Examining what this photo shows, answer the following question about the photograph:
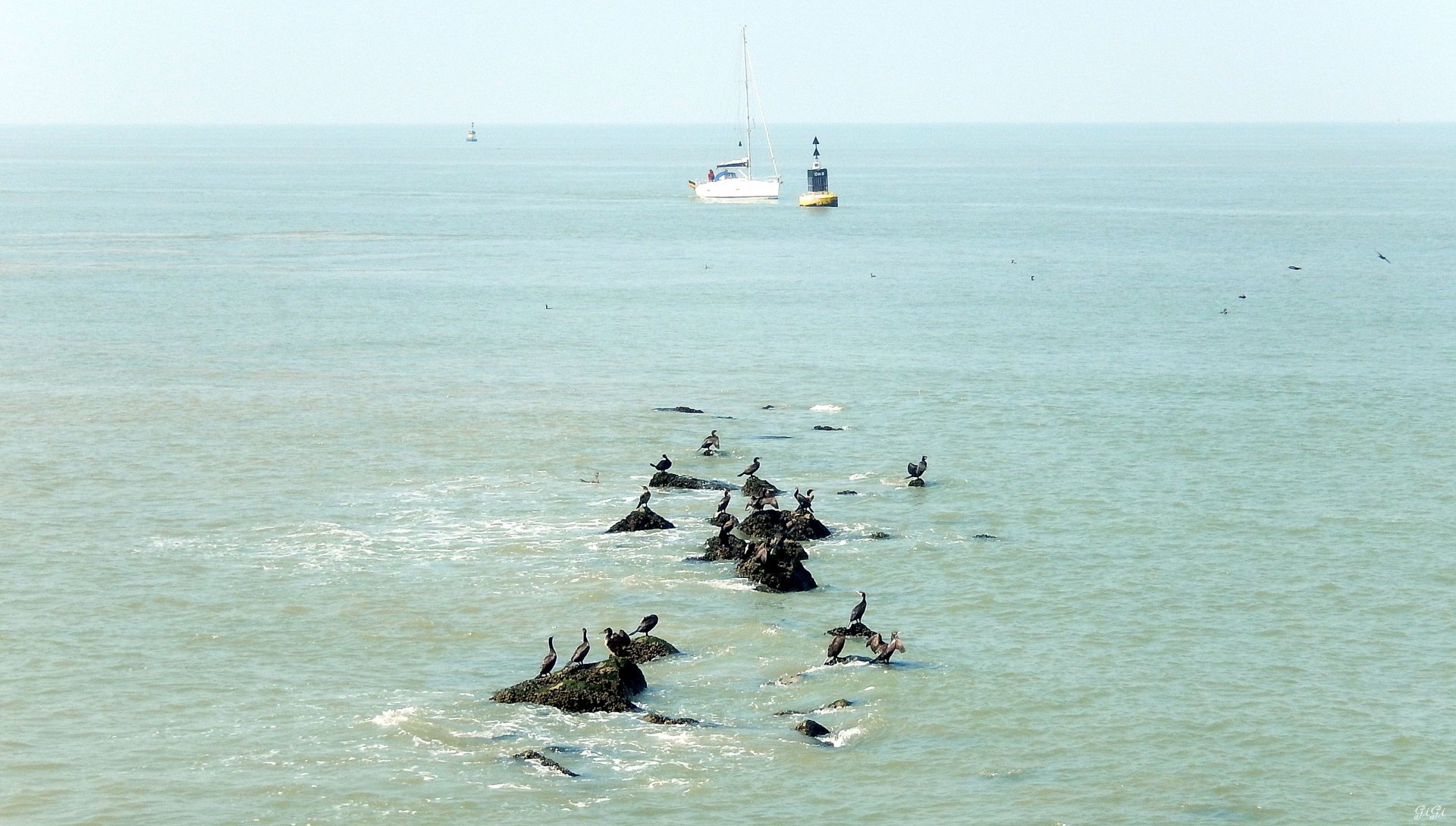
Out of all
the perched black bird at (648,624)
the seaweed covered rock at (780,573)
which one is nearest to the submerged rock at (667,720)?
the perched black bird at (648,624)

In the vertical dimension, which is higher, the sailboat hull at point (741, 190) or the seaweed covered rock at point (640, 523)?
the sailboat hull at point (741, 190)

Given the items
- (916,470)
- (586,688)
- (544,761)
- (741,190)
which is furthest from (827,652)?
(741,190)

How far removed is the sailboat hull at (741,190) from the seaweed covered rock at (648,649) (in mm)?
156072

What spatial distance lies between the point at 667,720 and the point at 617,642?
9.26 feet

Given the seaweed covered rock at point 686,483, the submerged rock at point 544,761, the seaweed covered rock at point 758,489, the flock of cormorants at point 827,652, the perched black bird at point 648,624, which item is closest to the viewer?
the submerged rock at point 544,761

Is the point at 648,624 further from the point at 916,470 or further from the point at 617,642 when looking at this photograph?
the point at 916,470

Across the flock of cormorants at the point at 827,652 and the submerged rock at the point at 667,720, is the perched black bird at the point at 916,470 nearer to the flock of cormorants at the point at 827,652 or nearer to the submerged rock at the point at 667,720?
the flock of cormorants at the point at 827,652

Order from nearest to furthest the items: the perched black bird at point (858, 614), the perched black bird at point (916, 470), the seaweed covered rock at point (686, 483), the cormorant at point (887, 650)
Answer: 1. the cormorant at point (887, 650)
2. the perched black bird at point (858, 614)
3. the seaweed covered rock at point (686, 483)
4. the perched black bird at point (916, 470)

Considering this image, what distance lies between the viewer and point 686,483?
50.6 meters

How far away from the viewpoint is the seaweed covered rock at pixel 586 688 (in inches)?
1257

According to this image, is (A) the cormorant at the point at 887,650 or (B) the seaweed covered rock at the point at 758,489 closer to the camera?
(A) the cormorant at the point at 887,650

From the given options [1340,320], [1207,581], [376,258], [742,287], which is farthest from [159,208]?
[1207,581]

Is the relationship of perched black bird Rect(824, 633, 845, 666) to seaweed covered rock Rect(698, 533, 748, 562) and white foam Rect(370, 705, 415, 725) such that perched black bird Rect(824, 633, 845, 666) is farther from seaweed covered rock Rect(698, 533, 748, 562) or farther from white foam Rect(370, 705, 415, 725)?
white foam Rect(370, 705, 415, 725)

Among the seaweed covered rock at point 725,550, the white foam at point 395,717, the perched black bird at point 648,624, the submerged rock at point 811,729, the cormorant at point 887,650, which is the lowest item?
the submerged rock at point 811,729
